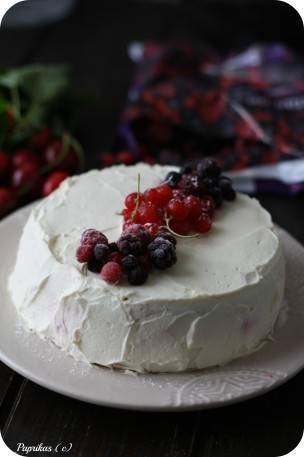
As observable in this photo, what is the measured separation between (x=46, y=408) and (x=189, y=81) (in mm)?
1751

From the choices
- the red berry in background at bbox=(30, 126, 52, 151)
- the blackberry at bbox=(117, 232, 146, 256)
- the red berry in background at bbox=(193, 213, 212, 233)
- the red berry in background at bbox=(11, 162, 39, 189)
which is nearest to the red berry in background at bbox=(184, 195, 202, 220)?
the red berry in background at bbox=(193, 213, 212, 233)

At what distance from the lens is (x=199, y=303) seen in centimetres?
165

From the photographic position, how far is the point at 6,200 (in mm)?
2500

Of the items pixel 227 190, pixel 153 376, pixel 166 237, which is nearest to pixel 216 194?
pixel 227 190

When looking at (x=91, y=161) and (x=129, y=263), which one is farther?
(x=91, y=161)

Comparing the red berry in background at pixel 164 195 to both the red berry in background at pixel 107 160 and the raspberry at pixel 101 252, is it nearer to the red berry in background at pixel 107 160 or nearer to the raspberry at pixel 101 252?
the raspberry at pixel 101 252

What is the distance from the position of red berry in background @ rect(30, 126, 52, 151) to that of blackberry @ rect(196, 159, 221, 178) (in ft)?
3.04

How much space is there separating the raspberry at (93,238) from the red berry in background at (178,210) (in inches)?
7.8

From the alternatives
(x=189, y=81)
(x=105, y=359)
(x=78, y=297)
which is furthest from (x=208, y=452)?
(x=189, y=81)

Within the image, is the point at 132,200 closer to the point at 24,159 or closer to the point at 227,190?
the point at 227,190

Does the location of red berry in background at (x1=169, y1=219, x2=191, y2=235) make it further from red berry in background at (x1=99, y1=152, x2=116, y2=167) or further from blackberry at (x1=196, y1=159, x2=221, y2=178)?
red berry in background at (x1=99, y1=152, x2=116, y2=167)

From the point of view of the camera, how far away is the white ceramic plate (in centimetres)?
159

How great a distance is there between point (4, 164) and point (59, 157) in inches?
8.2

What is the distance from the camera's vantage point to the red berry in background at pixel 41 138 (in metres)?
2.75
